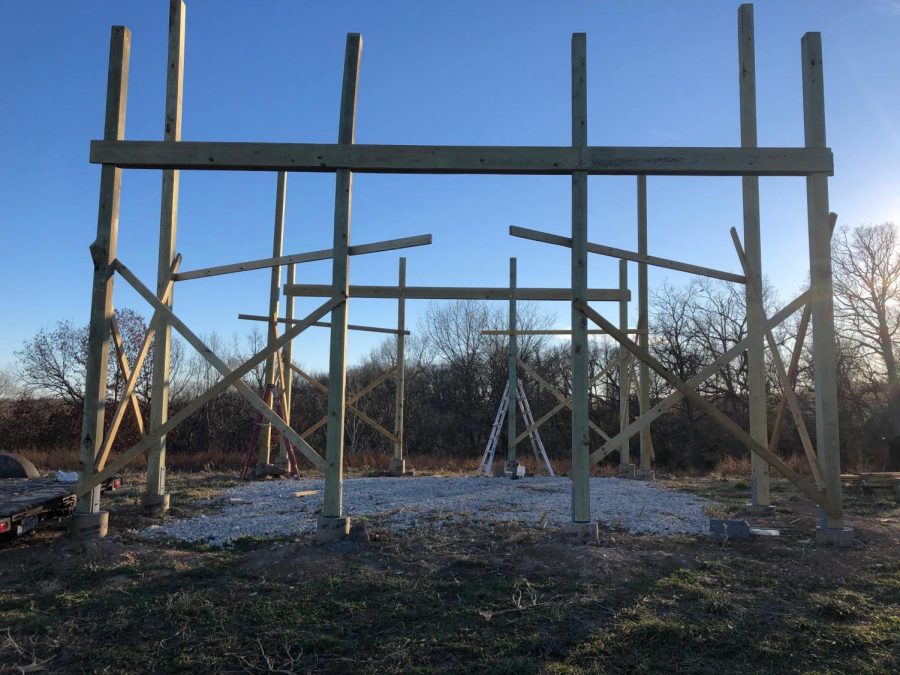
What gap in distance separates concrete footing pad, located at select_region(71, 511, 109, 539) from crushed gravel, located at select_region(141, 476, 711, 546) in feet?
1.77

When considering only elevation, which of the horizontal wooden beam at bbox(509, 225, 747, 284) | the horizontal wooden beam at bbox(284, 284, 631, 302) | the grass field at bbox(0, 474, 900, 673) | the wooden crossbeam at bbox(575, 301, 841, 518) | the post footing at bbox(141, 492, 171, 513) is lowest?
the grass field at bbox(0, 474, 900, 673)

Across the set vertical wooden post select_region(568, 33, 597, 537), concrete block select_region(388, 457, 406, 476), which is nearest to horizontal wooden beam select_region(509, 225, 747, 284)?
vertical wooden post select_region(568, 33, 597, 537)

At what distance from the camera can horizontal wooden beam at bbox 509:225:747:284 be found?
649cm

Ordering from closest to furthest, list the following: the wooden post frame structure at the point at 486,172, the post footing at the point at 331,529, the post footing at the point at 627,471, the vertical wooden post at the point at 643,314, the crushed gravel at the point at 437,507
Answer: the post footing at the point at 331,529 < the wooden post frame structure at the point at 486,172 < the crushed gravel at the point at 437,507 < the vertical wooden post at the point at 643,314 < the post footing at the point at 627,471

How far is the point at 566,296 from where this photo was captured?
44.0 feet

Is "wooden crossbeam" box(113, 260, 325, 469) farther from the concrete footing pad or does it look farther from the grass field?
the concrete footing pad

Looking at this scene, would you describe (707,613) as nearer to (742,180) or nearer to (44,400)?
(742,180)

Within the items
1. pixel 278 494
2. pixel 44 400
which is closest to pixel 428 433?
pixel 44 400

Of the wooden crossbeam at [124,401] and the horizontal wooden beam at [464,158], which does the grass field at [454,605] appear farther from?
the horizontal wooden beam at [464,158]

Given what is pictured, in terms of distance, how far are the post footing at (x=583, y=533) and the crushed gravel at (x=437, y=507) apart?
3.05 ft

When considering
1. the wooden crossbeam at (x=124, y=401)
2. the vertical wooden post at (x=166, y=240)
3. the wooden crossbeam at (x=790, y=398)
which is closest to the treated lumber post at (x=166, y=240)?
the vertical wooden post at (x=166, y=240)

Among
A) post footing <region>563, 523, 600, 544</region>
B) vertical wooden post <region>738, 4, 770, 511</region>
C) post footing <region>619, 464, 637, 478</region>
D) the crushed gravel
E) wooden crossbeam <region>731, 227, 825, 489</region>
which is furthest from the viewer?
post footing <region>619, 464, 637, 478</region>

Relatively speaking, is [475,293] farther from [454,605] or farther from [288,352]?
[454,605]

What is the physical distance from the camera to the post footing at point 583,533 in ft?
19.9
